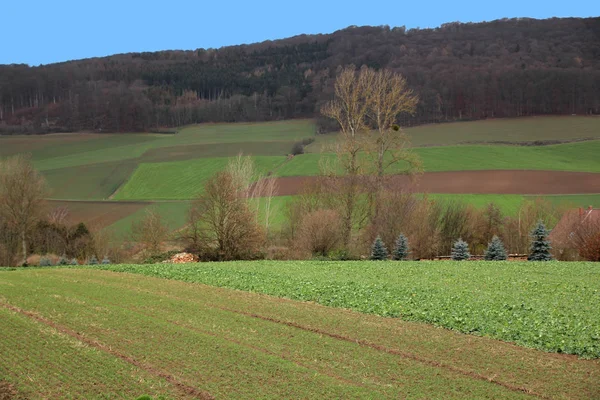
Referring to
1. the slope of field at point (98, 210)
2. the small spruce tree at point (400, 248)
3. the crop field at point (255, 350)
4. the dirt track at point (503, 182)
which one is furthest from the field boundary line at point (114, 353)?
the dirt track at point (503, 182)

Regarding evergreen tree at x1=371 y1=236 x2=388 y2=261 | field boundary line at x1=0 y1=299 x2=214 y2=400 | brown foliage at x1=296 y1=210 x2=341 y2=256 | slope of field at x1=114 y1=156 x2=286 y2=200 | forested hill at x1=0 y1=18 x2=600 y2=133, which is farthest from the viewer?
forested hill at x1=0 y1=18 x2=600 y2=133

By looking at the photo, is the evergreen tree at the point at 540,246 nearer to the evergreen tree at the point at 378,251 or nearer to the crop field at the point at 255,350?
the evergreen tree at the point at 378,251

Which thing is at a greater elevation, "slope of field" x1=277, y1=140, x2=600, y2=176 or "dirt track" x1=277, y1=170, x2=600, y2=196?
"slope of field" x1=277, y1=140, x2=600, y2=176

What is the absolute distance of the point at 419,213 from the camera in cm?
5394

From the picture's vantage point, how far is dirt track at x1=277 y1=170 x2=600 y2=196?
7206 centimetres

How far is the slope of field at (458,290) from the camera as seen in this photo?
62.1 ft

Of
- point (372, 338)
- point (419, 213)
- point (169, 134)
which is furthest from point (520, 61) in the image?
point (372, 338)

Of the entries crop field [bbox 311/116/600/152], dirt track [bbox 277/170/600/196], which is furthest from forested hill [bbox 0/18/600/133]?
dirt track [bbox 277/170/600/196]

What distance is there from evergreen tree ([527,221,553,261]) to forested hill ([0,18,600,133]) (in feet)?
220

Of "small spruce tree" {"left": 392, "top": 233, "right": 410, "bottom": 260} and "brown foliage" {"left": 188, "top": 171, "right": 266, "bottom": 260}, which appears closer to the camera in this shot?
"brown foliage" {"left": 188, "top": 171, "right": 266, "bottom": 260}

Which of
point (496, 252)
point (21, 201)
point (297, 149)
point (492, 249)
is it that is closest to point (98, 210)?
point (21, 201)

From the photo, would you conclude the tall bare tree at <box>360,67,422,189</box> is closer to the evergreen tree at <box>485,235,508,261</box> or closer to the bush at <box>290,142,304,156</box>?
the evergreen tree at <box>485,235,508,261</box>

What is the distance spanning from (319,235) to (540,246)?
49.9 feet

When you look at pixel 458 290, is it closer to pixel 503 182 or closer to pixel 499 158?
pixel 503 182
